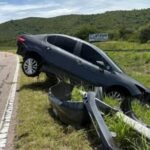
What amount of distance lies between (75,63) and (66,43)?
3.71ft

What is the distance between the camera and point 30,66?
55.2 ft

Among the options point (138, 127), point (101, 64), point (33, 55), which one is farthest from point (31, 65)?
point (138, 127)

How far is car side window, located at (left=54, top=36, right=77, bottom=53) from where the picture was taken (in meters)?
15.9

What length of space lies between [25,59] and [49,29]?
6399 inches

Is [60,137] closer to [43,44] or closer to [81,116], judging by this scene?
[81,116]

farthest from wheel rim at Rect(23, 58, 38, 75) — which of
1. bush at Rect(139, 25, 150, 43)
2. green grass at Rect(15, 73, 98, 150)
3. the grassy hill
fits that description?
the grassy hill

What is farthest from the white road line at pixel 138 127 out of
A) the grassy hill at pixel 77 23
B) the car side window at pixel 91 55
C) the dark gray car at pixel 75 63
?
the grassy hill at pixel 77 23

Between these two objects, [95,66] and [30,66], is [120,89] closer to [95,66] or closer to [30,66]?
[95,66]

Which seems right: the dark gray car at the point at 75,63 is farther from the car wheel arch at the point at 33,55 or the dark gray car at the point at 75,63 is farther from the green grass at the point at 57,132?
the green grass at the point at 57,132

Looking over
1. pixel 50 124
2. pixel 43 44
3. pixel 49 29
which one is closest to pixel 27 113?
pixel 50 124

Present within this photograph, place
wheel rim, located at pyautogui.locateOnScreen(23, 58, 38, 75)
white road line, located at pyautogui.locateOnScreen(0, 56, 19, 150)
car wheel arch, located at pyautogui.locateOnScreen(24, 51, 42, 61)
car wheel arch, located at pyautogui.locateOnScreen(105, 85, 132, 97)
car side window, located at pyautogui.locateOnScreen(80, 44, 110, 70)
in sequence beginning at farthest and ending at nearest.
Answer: wheel rim, located at pyautogui.locateOnScreen(23, 58, 38, 75) → car wheel arch, located at pyautogui.locateOnScreen(24, 51, 42, 61) → car side window, located at pyautogui.locateOnScreen(80, 44, 110, 70) → car wheel arch, located at pyautogui.locateOnScreen(105, 85, 132, 97) → white road line, located at pyautogui.locateOnScreen(0, 56, 19, 150)

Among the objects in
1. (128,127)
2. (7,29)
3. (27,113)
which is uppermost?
(128,127)

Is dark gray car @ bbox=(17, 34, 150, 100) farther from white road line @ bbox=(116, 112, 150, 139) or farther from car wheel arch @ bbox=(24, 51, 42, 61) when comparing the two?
white road line @ bbox=(116, 112, 150, 139)

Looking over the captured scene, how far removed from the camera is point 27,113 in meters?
11.2
